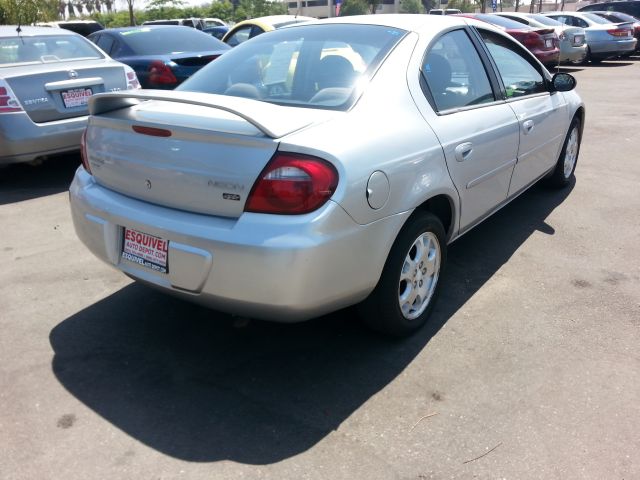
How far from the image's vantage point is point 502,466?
2305mm

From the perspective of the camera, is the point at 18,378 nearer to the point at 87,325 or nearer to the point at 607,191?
the point at 87,325

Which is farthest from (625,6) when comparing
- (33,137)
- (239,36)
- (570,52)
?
(33,137)

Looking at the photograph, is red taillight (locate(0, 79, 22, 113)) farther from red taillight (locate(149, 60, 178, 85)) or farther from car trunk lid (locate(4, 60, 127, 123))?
red taillight (locate(149, 60, 178, 85))

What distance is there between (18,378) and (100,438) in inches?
27.6

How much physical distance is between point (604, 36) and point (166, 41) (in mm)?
14571

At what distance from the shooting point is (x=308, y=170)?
7.97ft

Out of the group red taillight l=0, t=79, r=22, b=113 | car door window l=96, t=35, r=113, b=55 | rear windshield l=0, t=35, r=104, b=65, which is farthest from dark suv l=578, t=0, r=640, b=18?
red taillight l=0, t=79, r=22, b=113

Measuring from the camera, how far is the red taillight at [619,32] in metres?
17.3

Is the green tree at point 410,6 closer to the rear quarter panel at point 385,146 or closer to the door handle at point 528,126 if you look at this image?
the door handle at point 528,126

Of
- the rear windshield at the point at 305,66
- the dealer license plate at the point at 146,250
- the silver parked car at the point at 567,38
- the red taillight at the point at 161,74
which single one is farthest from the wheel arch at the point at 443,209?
the silver parked car at the point at 567,38

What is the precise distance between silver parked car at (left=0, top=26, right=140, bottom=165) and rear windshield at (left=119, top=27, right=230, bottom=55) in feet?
4.26

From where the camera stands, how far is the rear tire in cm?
537

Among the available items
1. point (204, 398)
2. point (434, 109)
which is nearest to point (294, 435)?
point (204, 398)

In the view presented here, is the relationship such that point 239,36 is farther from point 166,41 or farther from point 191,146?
point 191,146
